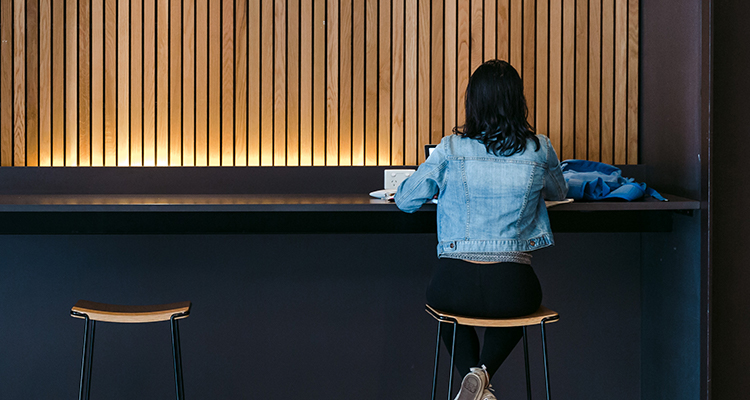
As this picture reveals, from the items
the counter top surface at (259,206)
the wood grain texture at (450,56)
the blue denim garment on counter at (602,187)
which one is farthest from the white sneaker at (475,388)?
the wood grain texture at (450,56)

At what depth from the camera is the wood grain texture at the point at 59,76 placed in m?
2.90

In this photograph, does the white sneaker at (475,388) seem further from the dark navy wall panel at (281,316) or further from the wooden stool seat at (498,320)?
the dark navy wall panel at (281,316)

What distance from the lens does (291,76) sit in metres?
2.96

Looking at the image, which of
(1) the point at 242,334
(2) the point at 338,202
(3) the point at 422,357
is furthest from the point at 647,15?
(1) the point at 242,334

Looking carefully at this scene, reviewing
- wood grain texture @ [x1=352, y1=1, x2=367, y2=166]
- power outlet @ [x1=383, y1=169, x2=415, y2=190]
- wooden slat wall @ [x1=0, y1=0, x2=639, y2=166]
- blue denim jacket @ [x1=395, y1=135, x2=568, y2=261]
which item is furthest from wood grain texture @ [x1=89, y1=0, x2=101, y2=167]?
blue denim jacket @ [x1=395, y1=135, x2=568, y2=261]

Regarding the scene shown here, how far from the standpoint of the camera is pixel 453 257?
213 cm

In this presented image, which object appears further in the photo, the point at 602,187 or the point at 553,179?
the point at 602,187

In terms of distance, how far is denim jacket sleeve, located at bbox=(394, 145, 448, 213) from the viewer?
83.7 inches

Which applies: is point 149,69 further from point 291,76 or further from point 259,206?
point 259,206

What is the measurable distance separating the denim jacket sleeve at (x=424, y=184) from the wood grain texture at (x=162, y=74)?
1479 millimetres

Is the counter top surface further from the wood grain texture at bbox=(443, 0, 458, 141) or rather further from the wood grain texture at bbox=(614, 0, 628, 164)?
the wood grain texture at bbox=(443, 0, 458, 141)

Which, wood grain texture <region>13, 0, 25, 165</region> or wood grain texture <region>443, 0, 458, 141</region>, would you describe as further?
wood grain texture <region>443, 0, 458, 141</region>

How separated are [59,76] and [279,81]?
1.16m

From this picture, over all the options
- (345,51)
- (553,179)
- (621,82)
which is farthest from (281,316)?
(621,82)
